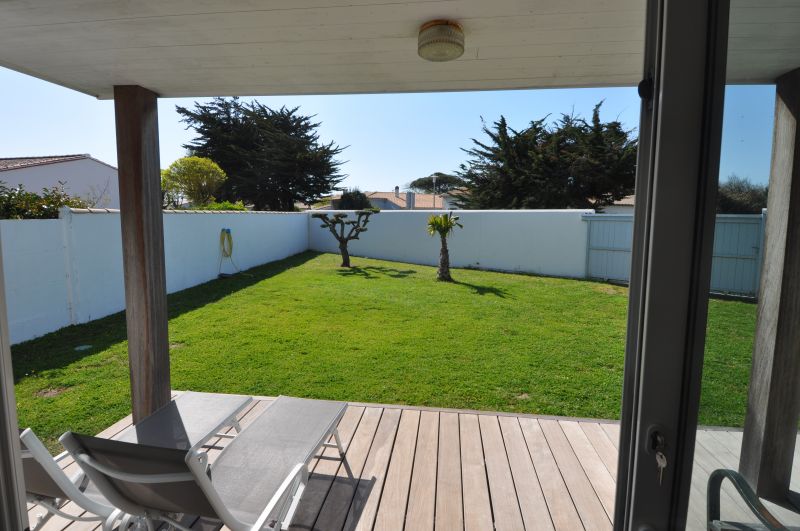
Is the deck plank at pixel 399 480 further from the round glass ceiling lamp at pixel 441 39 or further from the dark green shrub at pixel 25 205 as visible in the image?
the dark green shrub at pixel 25 205

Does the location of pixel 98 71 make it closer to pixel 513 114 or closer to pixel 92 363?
pixel 92 363

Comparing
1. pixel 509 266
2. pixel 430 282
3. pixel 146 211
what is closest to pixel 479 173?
pixel 509 266

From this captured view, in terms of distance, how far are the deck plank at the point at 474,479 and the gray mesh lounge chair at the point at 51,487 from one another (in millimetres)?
1572

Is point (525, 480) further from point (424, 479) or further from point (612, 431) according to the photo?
point (612, 431)

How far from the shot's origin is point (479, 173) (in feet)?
70.5

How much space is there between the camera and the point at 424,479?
7.98ft

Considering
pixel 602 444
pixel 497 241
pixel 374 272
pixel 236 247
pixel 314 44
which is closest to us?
pixel 314 44

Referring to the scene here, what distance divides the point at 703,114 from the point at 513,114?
21.1 m

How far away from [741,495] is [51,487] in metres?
2.29

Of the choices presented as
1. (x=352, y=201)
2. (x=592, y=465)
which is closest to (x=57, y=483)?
(x=592, y=465)

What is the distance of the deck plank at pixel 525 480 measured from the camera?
2111 mm

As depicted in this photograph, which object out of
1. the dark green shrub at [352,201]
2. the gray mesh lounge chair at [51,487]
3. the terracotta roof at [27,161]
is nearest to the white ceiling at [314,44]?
the gray mesh lounge chair at [51,487]

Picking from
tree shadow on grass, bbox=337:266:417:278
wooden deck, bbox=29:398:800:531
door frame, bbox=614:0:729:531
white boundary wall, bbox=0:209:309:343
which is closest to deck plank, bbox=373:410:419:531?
wooden deck, bbox=29:398:800:531

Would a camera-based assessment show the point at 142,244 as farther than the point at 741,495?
Yes
